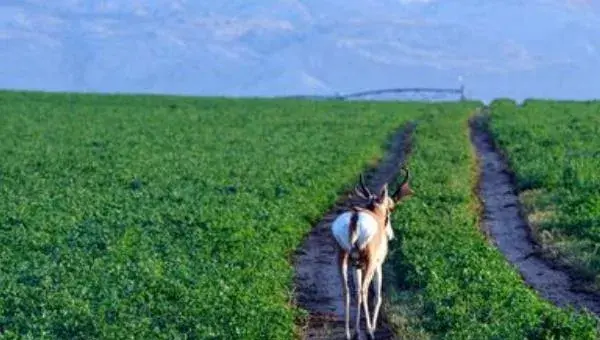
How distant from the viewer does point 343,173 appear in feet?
104

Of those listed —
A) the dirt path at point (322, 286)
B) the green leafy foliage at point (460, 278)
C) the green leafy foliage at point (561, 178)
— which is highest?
the green leafy foliage at point (561, 178)

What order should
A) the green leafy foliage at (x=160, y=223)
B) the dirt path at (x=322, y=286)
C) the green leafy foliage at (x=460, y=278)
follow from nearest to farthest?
the green leafy foliage at (x=460, y=278), the green leafy foliage at (x=160, y=223), the dirt path at (x=322, y=286)

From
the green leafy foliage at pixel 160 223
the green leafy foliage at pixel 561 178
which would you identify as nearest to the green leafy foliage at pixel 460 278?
the green leafy foliage at pixel 561 178

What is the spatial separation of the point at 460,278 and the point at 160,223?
6433mm

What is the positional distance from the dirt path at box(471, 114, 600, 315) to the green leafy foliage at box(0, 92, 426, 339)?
3.30m

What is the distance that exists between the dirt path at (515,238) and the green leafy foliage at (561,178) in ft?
0.90

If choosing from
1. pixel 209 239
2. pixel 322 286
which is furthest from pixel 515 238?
pixel 209 239

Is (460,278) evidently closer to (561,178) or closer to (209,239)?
(209,239)

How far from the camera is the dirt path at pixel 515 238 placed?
1831 centimetres

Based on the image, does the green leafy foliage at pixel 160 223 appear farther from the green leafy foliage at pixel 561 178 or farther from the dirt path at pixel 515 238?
the green leafy foliage at pixel 561 178

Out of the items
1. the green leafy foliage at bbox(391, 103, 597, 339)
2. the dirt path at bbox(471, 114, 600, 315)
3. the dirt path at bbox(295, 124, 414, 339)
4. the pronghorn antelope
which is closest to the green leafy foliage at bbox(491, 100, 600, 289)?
the dirt path at bbox(471, 114, 600, 315)

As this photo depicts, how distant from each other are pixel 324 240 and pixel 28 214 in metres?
5.08

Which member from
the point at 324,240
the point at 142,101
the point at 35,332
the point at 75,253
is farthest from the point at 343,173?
the point at 142,101

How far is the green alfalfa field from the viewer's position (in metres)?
15.4
